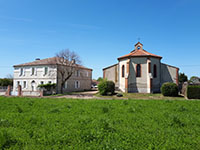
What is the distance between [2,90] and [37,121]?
95.3 feet

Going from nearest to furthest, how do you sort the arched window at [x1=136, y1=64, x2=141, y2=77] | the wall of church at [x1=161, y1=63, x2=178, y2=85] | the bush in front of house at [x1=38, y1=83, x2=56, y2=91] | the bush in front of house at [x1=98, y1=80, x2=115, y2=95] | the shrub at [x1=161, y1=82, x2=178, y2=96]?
the shrub at [x1=161, y1=82, x2=178, y2=96] → the bush in front of house at [x1=98, y1=80, x2=115, y2=95] → the arched window at [x1=136, y1=64, x2=141, y2=77] → the wall of church at [x1=161, y1=63, x2=178, y2=85] → the bush in front of house at [x1=38, y1=83, x2=56, y2=91]

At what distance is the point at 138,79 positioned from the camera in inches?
955

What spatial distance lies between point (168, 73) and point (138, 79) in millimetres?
7255

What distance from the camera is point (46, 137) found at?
12.7 ft

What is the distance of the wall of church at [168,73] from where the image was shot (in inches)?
1032

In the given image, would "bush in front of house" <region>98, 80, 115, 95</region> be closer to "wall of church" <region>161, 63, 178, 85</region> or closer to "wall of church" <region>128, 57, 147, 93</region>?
"wall of church" <region>128, 57, 147, 93</region>

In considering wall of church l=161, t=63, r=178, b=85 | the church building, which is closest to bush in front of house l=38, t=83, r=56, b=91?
the church building

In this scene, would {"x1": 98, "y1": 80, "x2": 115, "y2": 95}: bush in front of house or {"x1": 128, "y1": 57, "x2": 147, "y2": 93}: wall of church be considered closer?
{"x1": 98, "y1": 80, "x2": 115, "y2": 95}: bush in front of house

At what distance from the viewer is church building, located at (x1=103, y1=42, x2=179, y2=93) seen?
78.3ft

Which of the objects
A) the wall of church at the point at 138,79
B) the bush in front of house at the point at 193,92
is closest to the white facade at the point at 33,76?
the wall of church at the point at 138,79

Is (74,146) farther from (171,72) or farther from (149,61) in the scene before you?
(171,72)

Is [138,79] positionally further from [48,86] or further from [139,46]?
[48,86]

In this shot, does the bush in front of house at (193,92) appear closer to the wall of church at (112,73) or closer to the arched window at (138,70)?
the arched window at (138,70)

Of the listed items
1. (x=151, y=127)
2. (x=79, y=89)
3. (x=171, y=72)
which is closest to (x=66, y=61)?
(x=79, y=89)
